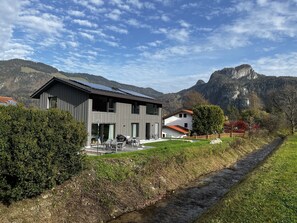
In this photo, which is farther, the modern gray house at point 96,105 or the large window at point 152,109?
the large window at point 152,109

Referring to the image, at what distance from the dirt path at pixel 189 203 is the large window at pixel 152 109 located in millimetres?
15919

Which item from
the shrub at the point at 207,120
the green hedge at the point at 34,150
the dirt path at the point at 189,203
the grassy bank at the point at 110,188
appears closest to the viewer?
the green hedge at the point at 34,150

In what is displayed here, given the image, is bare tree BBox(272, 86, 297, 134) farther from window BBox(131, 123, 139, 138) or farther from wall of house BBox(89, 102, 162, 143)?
window BBox(131, 123, 139, 138)

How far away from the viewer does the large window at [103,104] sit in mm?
26645

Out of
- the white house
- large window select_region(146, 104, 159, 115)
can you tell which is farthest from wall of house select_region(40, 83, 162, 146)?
the white house

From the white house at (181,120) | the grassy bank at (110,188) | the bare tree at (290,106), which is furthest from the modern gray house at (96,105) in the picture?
the bare tree at (290,106)

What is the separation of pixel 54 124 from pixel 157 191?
7.61m

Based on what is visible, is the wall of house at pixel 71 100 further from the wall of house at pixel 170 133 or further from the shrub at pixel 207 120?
the shrub at pixel 207 120

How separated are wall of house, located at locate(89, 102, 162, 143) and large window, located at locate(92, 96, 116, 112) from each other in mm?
450

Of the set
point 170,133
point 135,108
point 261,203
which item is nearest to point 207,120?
point 170,133

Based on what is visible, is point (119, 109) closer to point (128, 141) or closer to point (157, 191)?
point (128, 141)

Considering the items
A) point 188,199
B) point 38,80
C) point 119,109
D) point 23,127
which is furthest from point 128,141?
point 38,80

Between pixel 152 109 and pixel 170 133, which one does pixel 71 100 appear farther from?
pixel 170 133

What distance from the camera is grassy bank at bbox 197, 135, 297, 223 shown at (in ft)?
34.2
